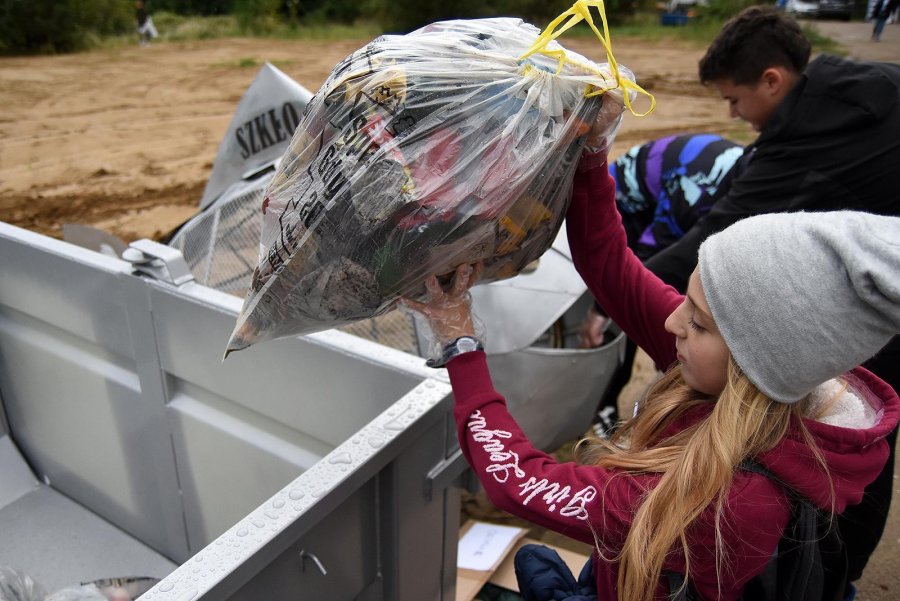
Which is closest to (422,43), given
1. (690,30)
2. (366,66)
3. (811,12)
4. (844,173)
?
(366,66)

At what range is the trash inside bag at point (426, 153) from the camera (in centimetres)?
96

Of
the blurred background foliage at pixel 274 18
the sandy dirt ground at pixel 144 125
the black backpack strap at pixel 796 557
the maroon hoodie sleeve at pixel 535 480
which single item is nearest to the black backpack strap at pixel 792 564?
the black backpack strap at pixel 796 557

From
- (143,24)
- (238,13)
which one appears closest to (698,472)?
(143,24)

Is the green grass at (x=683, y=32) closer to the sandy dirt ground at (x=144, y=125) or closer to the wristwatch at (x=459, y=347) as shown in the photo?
the sandy dirt ground at (x=144, y=125)

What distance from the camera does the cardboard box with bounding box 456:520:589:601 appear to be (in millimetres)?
2094

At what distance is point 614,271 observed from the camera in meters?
1.30

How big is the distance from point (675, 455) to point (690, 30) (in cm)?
2154

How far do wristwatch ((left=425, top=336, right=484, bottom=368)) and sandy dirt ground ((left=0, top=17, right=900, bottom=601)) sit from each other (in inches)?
84.3

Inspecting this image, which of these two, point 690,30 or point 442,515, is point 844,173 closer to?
point 442,515

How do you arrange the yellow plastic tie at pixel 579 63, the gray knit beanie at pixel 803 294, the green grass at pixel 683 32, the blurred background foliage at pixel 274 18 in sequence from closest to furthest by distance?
the gray knit beanie at pixel 803 294 < the yellow plastic tie at pixel 579 63 < the blurred background foliage at pixel 274 18 < the green grass at pixel 683 32

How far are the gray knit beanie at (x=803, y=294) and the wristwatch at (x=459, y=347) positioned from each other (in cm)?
34

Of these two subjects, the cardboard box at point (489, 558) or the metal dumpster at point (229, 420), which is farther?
the cardboard box at point (489, 558)

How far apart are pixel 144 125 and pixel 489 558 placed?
8.26 meters

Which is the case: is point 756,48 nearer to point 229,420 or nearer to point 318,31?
point 229,420
